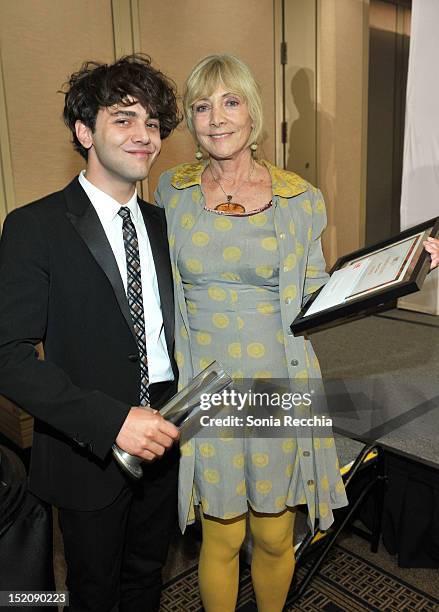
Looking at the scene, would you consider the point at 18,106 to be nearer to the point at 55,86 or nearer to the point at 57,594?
the point at 55,86

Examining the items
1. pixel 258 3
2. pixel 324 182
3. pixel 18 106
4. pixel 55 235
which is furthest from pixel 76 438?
pixel 324 182

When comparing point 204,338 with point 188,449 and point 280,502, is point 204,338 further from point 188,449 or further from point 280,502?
point 280,502

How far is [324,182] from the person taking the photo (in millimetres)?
5539

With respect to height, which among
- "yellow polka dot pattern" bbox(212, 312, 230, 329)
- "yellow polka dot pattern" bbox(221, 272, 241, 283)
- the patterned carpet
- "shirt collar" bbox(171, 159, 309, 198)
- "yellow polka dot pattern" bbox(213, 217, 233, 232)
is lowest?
the patterned carpet

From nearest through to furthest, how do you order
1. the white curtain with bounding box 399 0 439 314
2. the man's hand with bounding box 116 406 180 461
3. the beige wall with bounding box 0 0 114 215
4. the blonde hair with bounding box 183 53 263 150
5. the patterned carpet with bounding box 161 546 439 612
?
the man's hand with bounding box 116 406 180 461 → the blonde hair with bounding box 183 53 263 150 → the patterned carpet with bounding box 161 546 439 612 → the beige wall with bounding box 0 0 114 215 → the white curtain with bounding box 399 0 439 314

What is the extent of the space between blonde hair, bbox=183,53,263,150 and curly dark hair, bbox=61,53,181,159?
11 cm

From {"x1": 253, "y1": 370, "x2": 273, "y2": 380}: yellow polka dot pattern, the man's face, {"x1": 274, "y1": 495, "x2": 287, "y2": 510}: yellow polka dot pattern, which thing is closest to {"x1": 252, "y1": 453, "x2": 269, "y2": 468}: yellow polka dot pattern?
{"x1": 274, "y1": 495, "x2": 287, "y2": 510}: yellow polka dot pattern

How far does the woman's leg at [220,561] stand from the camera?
1.73m

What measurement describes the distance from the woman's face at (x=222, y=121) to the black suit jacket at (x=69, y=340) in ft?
1.15

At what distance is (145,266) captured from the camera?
→ 1544mm

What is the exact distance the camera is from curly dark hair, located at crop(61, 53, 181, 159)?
1456mm

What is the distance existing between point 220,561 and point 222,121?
1.28 meters

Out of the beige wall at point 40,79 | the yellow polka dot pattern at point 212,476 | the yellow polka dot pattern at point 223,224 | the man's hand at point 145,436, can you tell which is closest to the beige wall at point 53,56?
the beige wall at point 40,79

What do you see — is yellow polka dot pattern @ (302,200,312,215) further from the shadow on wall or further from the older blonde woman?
the shadow on wall
